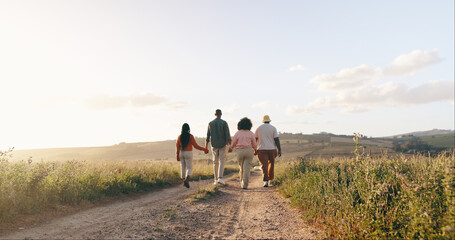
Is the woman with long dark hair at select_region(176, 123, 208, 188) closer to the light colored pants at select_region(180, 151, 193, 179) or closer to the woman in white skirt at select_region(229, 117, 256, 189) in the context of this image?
the light colored pants at select_region(180, 151, 193, 179)

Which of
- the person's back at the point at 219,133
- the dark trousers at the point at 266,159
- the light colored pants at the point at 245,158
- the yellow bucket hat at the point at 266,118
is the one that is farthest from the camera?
the yellow bucket hat at the point at 266,118

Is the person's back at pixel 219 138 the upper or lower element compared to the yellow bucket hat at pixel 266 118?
lower

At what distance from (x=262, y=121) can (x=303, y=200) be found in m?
4.98

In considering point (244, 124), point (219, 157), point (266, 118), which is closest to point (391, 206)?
point (244, 124)

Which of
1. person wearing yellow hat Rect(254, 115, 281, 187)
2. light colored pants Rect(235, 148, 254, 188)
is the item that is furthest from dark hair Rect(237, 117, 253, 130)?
light colored pants Rect(235, 148, 254, 188)

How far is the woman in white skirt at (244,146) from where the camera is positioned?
1112cm

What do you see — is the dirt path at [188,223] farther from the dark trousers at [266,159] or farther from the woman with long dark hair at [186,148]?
the woman with long dark hair at [186,148]

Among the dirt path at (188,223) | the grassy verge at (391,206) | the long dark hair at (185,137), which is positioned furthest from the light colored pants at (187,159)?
the grassy verge at (391,206)

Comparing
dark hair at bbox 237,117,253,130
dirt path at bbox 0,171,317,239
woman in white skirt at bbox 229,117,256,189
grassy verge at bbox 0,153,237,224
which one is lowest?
dirt path at bbox 0,171,317,239

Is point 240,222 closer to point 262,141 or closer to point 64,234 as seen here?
point 64,234

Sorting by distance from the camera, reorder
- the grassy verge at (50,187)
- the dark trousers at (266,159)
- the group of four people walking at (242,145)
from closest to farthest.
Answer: the grassy verge at (50,187) < the group of four people walking at (242,145) < the dark trousers at (266,159)

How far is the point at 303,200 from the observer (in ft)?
24.5

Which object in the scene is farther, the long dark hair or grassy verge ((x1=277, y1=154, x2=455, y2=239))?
the long dark hair

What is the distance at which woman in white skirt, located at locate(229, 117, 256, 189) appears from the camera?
11117mm
